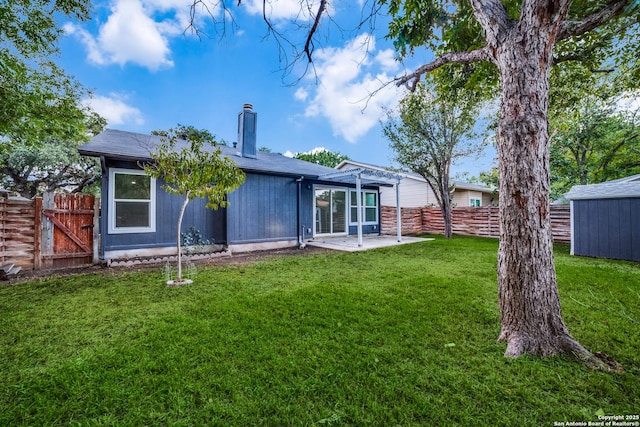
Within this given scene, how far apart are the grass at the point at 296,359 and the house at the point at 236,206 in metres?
2.47

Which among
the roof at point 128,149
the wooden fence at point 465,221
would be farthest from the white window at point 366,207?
the roof at point 128,149

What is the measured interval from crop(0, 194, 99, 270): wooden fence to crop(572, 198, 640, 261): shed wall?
42.3ft

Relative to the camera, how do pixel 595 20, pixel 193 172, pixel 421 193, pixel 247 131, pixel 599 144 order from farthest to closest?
pixel 421 193 < pixel 599 144 < pixel 247 131 < pixel 193 172 < pixel 595 20

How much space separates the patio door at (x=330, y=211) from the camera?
10.4 metres

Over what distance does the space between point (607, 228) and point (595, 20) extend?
279 inches

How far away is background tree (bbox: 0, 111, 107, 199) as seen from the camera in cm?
1182

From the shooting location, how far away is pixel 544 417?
1.59m

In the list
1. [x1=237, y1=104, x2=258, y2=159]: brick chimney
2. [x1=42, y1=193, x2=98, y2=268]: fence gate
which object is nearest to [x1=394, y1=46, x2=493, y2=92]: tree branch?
[x1=237, y1=104, x2=258, y2=159]: brick chimney

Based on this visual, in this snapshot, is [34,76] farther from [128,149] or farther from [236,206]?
[236,206]

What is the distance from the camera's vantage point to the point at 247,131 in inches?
383

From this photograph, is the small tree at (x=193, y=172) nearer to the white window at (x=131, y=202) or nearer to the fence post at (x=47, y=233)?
the white window at (x=131, y=202)

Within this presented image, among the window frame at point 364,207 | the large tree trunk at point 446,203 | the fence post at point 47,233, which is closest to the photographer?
the fence post at point 47,233

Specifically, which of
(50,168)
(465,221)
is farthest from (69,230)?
(465,221)

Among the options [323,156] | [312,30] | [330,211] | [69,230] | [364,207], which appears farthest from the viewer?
[323,156]
